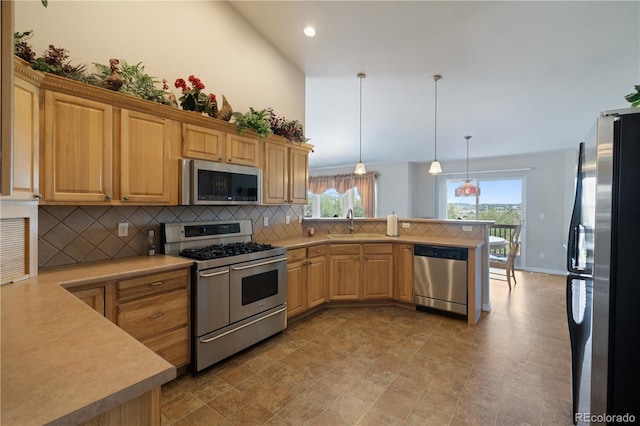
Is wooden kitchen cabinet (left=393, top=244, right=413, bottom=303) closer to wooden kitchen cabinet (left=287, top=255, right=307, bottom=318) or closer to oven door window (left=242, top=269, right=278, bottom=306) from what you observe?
wooden kitchen cabinet (left=287, top=255, right=307, bottom=318)

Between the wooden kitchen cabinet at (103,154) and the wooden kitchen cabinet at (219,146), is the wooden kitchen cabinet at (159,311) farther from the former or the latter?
the wooden kitchen cabinet at (219,146)

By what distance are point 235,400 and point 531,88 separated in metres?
4.85

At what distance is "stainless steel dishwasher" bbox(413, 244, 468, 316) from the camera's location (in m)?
3.21

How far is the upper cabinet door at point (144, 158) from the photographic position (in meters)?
2.01

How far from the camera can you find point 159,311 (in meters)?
1.94

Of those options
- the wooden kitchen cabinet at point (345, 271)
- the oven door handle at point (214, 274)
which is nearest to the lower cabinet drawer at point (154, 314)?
the oven door handle at point (214, 274)

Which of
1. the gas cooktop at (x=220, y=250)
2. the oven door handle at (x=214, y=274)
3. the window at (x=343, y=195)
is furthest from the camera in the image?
the window at (x=343, y=195)

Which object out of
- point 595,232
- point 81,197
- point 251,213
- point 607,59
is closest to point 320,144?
point 251,213

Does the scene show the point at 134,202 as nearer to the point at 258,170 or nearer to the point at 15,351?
the point at 258,170

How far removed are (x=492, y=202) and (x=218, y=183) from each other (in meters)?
6.72

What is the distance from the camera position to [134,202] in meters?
2.06

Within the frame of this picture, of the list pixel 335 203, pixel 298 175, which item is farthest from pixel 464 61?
pixel 335 203

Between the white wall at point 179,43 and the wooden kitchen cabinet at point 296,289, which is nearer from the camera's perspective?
the white wall at point 179,43

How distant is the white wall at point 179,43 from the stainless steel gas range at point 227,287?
1.42 m
